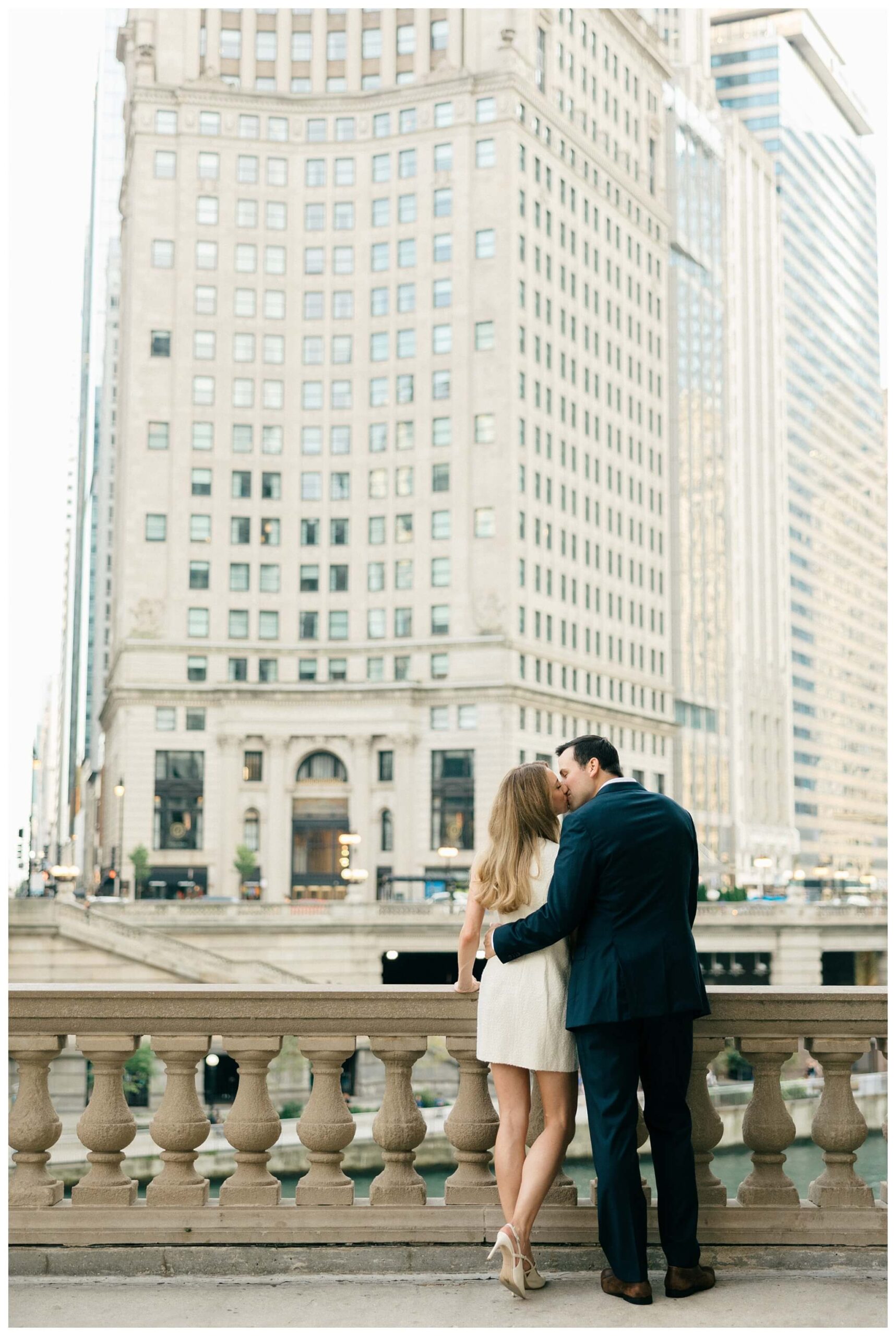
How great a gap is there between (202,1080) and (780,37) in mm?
180656

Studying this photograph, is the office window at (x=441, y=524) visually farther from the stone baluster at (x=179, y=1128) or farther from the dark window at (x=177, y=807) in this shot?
the stone baluster at (x=179, y=1128)

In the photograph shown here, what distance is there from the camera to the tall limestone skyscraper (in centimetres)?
10075

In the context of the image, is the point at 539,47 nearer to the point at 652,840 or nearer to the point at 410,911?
the point at 410,911

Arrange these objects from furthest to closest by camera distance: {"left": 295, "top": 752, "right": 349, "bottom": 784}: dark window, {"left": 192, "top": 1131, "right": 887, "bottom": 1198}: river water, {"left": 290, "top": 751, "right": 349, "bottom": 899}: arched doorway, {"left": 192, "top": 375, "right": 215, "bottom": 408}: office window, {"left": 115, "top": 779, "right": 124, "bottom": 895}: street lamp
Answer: {"left": 192, "top": 375, "right": 215, "bottom": 408}: office window, {"left": 295, "top": 752, "right": 349, "bottom": 784}: dark window, {"left": 290, "top": 751, "right": 349, "bottom": 899}: arched doorway, {"left": 115, "top": 779, "right": 124, "bottom": 895}: street lamp, {"left": 192, "top": 1131, "right": 887, "bottom": 1198}: river water

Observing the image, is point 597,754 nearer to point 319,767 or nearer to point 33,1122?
point 33,1122

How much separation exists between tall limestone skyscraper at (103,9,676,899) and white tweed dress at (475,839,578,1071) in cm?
9058

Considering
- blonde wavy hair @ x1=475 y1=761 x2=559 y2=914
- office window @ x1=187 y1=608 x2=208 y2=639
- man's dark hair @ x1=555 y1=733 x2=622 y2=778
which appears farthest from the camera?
office window @ x1=187 y1=608 x2=208 y2=639

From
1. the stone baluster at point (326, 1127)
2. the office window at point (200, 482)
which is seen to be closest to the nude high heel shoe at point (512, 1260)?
the stone baluster at point (326, 1127)

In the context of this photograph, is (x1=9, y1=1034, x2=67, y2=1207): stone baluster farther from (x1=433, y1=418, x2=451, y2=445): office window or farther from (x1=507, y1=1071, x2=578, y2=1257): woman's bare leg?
(x1=433, y1=418, x2=451, y2=445): office window

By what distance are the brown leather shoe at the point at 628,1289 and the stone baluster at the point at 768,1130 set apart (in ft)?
2.89

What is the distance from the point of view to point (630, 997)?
6359 mm

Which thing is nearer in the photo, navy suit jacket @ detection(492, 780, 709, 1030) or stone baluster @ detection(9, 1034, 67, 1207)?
navy suit jacket @ detection(492, 780, 709, 1030)

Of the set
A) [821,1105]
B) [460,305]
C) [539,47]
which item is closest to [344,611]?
[460,305]

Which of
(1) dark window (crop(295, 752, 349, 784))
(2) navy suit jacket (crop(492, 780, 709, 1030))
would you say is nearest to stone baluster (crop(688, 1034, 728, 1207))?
(2) navy suit jacket (crop(492, 780, 709, 1030))
